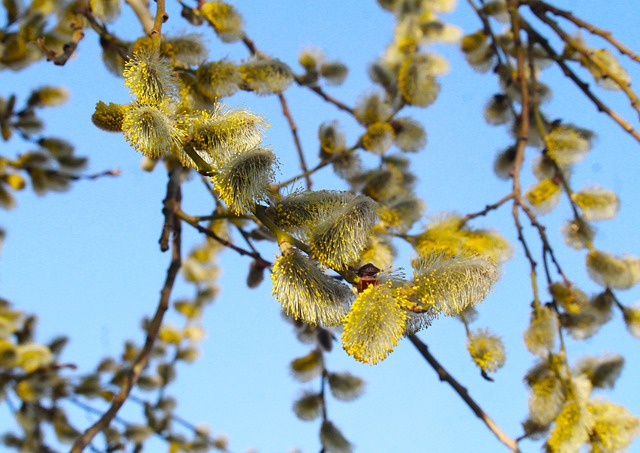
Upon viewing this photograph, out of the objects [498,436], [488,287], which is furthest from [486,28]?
[488,287]

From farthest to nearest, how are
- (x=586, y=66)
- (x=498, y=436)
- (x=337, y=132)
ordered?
1. (x=337, y=132)
2. (x=586, y=66)
3. (x=498, y=436)

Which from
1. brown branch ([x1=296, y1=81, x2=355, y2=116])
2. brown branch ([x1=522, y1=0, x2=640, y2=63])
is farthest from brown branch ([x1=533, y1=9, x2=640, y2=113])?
brown branch ([x1=296, y1=81, x2=355, y2=116])

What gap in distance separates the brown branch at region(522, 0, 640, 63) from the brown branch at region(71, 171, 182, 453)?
1.32 meters

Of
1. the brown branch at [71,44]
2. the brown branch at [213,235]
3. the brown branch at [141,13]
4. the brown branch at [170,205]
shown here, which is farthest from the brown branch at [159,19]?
the brown branch at [141,13]

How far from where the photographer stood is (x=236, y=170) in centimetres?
102

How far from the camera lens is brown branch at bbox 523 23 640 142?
183 centimetres

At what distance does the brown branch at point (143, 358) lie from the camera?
1.59 metres

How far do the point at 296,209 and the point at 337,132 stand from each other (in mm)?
1384

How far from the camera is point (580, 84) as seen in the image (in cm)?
209

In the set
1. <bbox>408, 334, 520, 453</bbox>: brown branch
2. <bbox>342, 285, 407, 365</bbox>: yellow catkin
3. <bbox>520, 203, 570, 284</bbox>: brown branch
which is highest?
<bbox>520, 203, 570, 284</bbox>: brown branch

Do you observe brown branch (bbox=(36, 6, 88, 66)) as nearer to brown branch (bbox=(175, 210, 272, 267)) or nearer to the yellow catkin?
brown branch (bbox=(175, 210, 272, 267))

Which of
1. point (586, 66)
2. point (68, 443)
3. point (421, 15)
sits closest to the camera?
point (586, 66)

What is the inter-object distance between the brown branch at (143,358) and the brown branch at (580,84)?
Result: 126 cm

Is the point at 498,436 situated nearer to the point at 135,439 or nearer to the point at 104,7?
the point at 104,7
